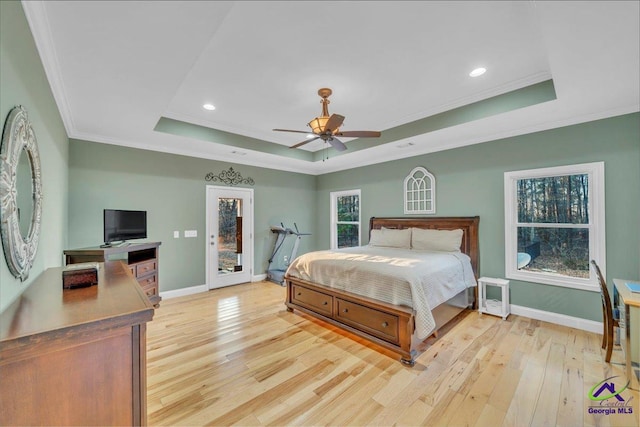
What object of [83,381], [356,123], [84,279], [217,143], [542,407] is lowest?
[542,407]

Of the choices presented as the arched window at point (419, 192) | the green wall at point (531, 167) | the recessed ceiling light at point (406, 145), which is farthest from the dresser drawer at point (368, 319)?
the recessed ceiling light at point (406, 145)

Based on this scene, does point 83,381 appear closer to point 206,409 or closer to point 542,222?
point 206,409

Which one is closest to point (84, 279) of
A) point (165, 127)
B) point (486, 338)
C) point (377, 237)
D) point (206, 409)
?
point (206, 409)

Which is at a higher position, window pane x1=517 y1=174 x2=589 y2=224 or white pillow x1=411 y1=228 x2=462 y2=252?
window pane x1=517 y1=174 x2=589 y2=224

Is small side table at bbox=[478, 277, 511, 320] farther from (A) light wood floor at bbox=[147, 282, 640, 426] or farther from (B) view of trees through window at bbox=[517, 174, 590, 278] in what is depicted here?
(B) view of trees through window at bbox=[517, 174, 590, 278]

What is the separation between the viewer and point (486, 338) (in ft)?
10.1

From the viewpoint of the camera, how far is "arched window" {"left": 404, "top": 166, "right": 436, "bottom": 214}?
4.76 metres

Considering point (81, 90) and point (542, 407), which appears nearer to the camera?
point (542, 407)

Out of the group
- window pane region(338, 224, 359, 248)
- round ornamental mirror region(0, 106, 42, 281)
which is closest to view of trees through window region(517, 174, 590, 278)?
window pane region(338, 224, 359, 248)

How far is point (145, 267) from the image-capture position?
390 cm

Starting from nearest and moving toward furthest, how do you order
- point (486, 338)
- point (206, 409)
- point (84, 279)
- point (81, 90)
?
1. point (84, 279)
2. point (206, 409)
3. point (81, 90)
4. point (486, 338)

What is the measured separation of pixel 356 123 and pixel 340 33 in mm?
2117

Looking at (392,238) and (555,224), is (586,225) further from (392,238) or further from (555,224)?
(392,238)

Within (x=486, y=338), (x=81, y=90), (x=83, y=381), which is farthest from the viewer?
(x=486, y=338)
